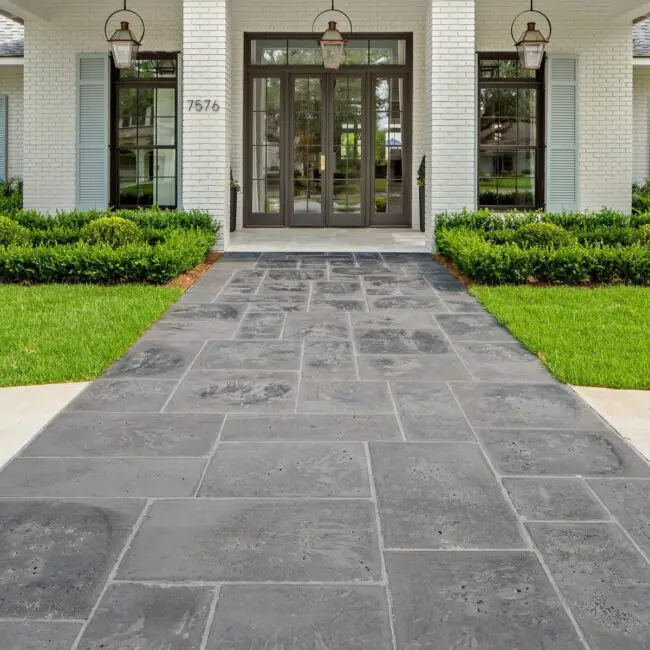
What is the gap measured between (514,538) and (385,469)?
0.72 metres

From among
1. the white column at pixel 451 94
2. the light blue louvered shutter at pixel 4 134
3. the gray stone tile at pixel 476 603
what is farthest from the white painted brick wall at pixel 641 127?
the gray stone tile at pixel 476 603

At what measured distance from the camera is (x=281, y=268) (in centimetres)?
894

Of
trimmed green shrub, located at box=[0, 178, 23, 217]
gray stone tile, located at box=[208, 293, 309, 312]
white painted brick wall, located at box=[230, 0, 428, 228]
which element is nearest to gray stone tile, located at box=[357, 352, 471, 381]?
gray stone tile, located at box=[208, 293, 309, 312]

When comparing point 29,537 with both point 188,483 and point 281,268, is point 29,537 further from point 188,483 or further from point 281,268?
point 281,268

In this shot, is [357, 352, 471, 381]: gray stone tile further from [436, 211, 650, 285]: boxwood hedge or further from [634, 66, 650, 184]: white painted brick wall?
[634, 66, 650, 184]: white painted brick wall

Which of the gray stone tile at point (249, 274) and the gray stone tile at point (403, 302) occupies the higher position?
the gray stone tile at point (249, 274)

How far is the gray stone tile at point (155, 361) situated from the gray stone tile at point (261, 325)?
44 centimetres

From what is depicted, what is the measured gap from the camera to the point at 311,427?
12.3ft

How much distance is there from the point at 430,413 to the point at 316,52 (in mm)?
10139

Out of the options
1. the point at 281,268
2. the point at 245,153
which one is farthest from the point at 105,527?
the point at 245,153

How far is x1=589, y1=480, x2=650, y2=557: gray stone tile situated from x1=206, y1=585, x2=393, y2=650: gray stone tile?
35.3 inches

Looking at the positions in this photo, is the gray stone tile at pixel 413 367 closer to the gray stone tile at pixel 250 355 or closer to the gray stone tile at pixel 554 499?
the gray stone tile at pixel 250 355

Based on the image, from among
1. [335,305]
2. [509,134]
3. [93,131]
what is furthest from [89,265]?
[509,134]

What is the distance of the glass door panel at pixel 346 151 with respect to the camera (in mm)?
13117
